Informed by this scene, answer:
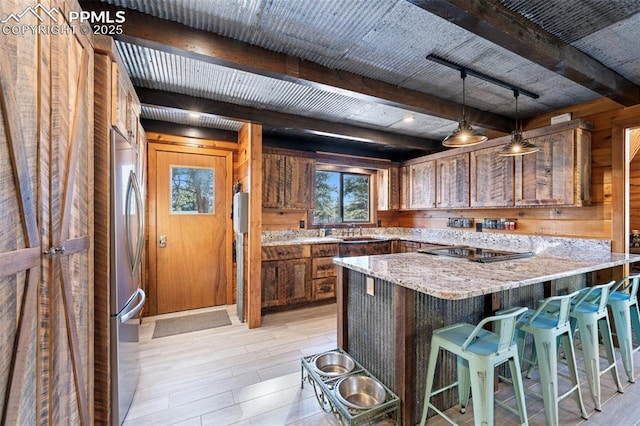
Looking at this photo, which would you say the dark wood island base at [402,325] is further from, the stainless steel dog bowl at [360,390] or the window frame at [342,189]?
the window frame at [342,189]

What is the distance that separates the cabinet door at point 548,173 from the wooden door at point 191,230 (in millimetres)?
4025

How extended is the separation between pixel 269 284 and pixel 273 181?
150 cm

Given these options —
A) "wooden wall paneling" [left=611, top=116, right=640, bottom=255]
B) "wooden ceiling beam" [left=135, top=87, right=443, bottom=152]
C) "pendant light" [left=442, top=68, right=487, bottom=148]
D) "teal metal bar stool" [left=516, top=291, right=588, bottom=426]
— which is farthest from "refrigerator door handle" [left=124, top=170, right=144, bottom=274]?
"wooden wall paneling" [left=611, top=116, right=640, bottom=255]

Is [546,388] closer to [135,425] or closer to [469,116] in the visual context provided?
[135,425]

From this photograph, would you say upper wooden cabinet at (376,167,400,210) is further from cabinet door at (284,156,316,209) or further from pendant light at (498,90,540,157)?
pendant light at (498,90,540,157)

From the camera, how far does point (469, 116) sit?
3.40m

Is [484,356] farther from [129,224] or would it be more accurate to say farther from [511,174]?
[511,174]

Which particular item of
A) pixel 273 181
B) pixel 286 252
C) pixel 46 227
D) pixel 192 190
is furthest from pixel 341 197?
pixel 46 227

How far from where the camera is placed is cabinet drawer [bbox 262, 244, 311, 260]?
372cm

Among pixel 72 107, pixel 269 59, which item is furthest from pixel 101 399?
pixel 269 59

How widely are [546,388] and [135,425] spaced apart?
103 inches

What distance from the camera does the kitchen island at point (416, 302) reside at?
1.68m

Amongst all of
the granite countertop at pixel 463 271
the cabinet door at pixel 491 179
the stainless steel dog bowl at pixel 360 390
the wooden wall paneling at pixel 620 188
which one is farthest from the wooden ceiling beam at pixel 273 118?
the stainless steel dog bowl at pixel 360 390

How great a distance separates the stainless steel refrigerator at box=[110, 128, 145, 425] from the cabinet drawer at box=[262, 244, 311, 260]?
1728mm
